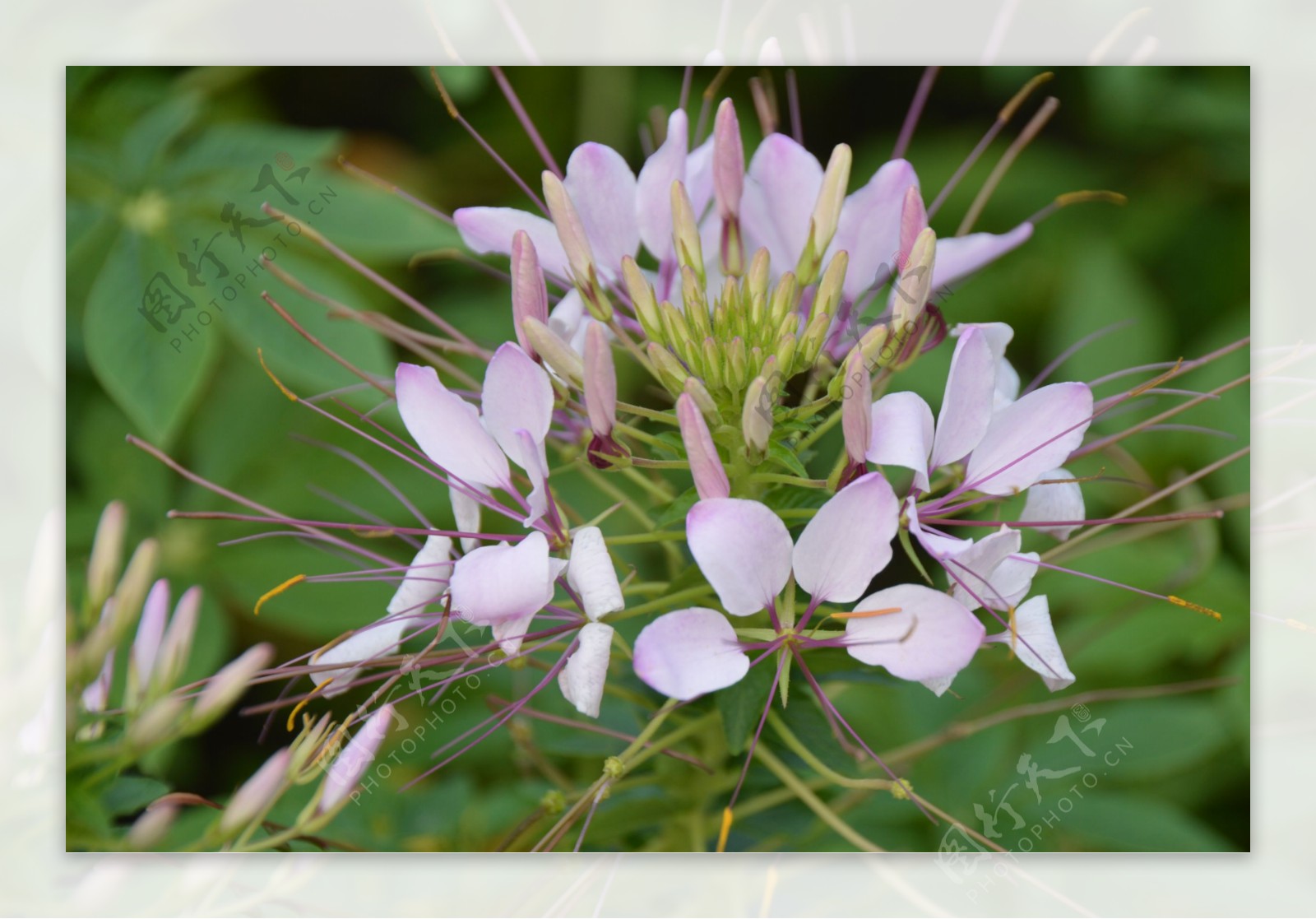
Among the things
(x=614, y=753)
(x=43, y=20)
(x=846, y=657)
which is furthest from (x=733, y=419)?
(x=43, y=20)

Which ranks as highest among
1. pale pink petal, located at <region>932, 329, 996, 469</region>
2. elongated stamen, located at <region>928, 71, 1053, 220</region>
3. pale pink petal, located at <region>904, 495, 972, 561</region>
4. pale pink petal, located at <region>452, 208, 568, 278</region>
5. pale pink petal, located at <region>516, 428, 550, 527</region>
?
elongated stamen, located at <region>928, 71, 1053, 220</region>

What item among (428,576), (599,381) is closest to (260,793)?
(428,576)

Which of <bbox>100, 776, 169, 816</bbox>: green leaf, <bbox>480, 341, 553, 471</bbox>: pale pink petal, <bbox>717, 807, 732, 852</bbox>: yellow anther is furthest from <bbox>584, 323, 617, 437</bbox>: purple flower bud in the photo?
<bbox>100, 776, 169, 816</bbox>: green leaf

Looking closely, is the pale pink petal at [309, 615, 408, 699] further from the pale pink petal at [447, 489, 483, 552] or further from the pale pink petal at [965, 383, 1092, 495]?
the pale pink petal at [965, 383, 1092, 495]

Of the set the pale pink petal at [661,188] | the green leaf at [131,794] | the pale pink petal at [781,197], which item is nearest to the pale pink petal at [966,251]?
the pale pink petal at [781,197]

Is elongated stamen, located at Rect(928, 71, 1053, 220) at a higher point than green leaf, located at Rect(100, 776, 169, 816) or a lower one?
higher

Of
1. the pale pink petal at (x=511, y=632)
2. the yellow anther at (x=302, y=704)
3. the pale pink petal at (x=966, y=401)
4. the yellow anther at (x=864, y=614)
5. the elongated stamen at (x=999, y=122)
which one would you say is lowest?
the yellow anther at (x=302, y=704)

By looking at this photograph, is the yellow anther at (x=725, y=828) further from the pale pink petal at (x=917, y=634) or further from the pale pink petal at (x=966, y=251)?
the pale pink petal at (x=966, y=251)
